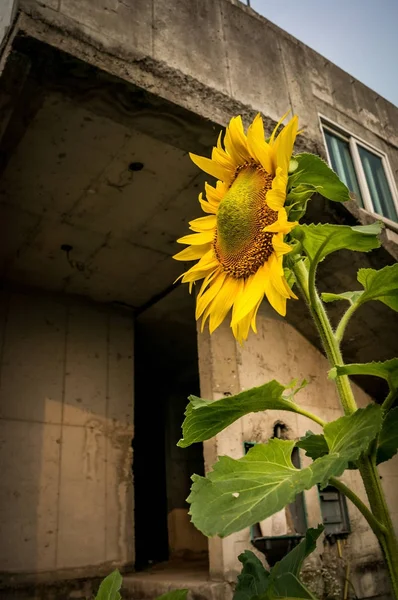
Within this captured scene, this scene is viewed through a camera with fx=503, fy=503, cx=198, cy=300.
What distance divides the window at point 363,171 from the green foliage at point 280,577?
15.9 feet

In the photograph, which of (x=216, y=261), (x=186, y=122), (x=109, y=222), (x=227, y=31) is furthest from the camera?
(x=109, y=222)

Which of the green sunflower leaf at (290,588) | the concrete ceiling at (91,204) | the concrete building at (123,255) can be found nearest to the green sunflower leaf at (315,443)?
the green sunflower leaf at (290,588)

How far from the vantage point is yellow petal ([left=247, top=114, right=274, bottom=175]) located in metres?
0.79

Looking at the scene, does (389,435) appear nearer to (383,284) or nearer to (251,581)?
(383,284)

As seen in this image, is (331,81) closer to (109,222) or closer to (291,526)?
(109,222)

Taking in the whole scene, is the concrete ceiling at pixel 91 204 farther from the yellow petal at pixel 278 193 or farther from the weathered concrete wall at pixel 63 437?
the yellow petal at pixel 278 193

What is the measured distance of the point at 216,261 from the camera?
2.90 ft

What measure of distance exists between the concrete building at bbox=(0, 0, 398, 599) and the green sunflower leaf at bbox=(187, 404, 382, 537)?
310cm

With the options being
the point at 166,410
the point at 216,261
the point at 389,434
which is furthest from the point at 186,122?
the point at 166,410

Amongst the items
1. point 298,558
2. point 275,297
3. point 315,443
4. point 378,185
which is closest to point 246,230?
point 275,297

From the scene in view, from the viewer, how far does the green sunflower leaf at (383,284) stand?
0.67 metres

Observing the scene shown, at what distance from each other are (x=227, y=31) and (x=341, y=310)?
110 inches

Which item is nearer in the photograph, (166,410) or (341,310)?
(341,310)

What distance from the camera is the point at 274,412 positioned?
513cm
